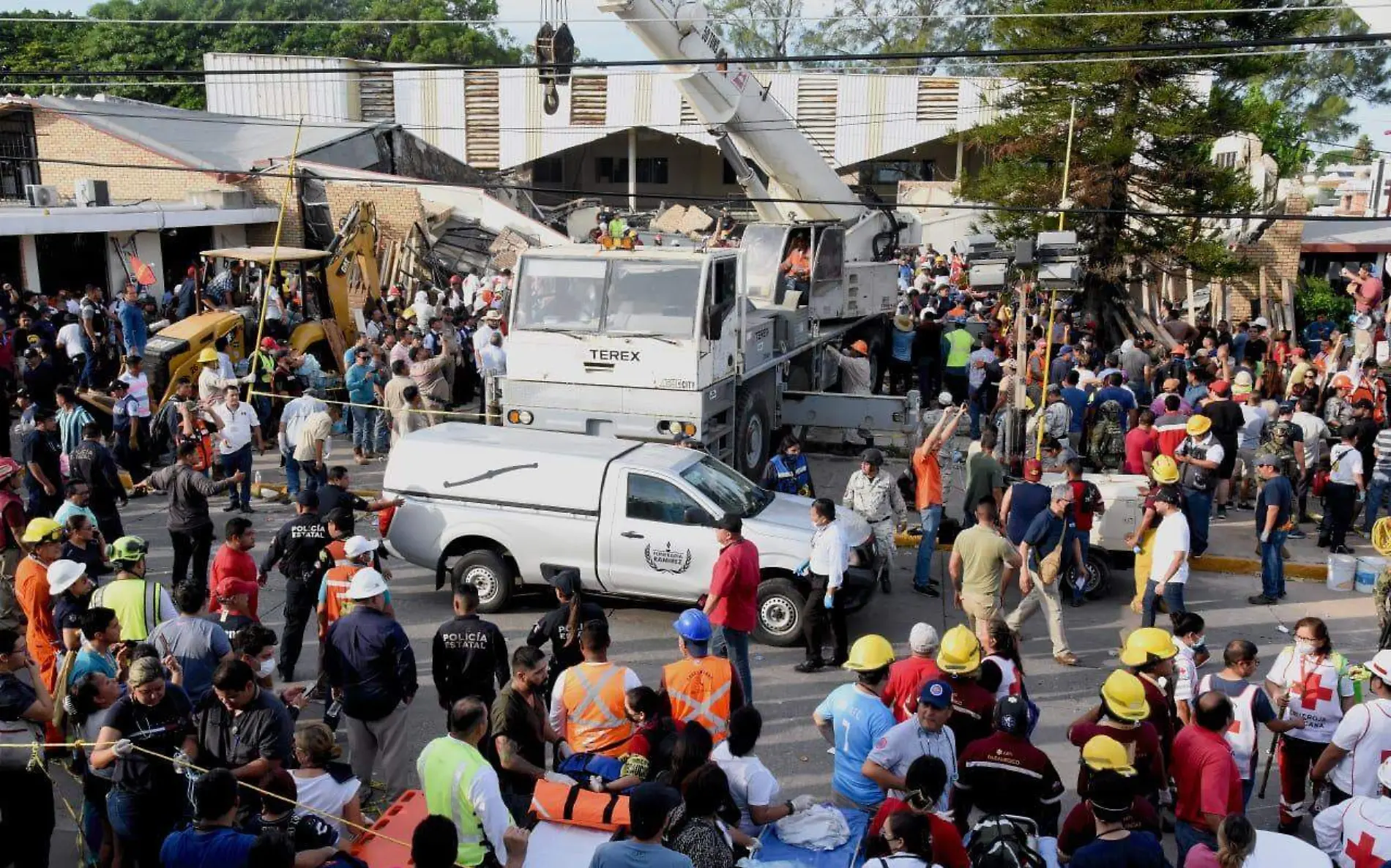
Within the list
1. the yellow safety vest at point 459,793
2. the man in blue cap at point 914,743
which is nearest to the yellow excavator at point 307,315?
the yellow safety vest at point 459,793

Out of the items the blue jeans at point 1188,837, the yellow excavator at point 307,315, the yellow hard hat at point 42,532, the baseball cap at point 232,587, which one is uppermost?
the yellow excavator at point 307,315

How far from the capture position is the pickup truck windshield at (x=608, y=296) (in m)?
12.7

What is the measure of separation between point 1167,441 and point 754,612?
6290mm

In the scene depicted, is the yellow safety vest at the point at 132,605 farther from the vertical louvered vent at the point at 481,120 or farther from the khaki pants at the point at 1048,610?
the vertical louvered vent at the point at 481,120

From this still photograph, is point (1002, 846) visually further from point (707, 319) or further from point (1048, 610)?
point (707, 319)

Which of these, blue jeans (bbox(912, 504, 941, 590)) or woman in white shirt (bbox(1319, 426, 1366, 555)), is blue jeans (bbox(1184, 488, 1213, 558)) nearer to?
woman in white shirt (bbox(1319, 426, 1366, 555))

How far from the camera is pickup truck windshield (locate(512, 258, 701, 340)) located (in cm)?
1267

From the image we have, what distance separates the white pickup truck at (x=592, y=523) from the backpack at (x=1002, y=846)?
4.78 metres

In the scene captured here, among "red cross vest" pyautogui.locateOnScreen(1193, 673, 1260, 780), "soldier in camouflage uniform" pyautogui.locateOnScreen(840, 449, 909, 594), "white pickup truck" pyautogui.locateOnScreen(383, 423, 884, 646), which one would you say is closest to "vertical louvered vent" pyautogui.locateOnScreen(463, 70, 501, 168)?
"white pickup truck" pyautogui.locateOnScreen(383, 423, 884, 646)

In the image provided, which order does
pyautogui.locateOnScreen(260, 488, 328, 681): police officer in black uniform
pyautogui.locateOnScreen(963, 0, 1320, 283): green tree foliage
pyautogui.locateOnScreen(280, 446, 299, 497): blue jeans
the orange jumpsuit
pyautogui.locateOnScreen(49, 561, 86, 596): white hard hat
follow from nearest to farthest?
pyautogui.locateOnScreen(49, 561, 86, 596): white hard hat < the orange jumpsuit < pyautogui.locateOnScreen(260, 488, 328, 681): police officer in black uniform < pyautogui.locateOnScreen(280, 446, 299, 497): blue jeans < pyautogui.locateOnScreen(963, 0, 1320, 283): green tree foliage

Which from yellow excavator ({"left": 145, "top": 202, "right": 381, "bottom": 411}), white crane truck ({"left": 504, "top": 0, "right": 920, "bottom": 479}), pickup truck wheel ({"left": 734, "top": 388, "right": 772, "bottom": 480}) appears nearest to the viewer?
white crane truck ({"left": 504, "top": 0, "right": 920, "bottom": 479})

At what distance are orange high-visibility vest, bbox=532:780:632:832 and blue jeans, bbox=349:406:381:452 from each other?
36.1 feet

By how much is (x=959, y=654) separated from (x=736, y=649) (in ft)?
8.09

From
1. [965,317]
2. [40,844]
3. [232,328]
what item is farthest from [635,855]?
[965,317]
